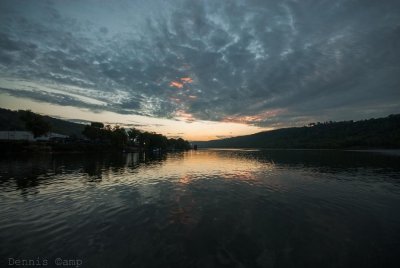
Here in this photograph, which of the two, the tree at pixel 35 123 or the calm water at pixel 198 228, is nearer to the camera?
the calm water at pixel 198 228

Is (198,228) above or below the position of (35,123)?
below

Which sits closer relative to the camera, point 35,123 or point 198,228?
point 198,228

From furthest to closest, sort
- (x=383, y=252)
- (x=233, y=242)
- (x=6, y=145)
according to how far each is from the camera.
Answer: (x=6, y=145) → (x=233, y=242) → (x=383, y=252)

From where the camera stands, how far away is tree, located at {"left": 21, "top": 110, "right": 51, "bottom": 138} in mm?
123325

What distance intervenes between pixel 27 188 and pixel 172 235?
29.2m

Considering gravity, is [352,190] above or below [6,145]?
below

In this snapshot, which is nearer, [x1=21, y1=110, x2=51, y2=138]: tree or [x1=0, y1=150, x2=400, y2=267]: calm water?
[x1=0, y1=150, x2=400, y2=267]: calm water

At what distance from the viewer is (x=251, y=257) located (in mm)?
13398

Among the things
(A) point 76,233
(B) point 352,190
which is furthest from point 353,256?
(B) point 352,190

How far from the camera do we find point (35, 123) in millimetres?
123625

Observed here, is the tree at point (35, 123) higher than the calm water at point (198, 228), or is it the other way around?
the tree at point (35, 123)

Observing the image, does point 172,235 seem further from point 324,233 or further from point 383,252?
point 383,252

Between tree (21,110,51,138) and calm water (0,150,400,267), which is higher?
tree (21,110,51,138)

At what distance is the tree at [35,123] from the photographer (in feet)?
405
